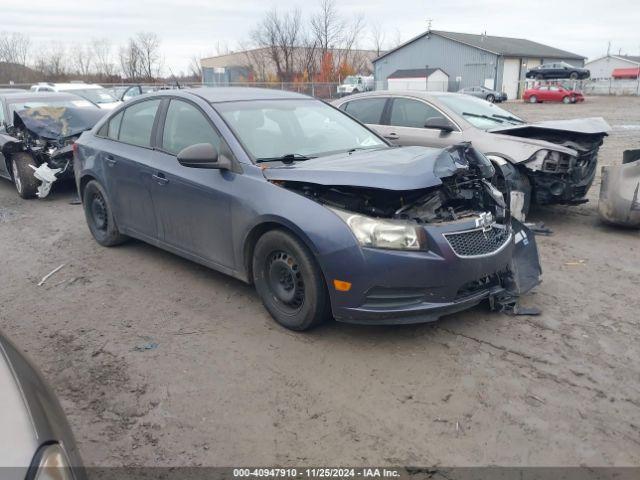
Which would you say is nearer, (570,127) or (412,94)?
(570,127)

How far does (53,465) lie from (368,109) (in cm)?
730

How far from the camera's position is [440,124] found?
693cm

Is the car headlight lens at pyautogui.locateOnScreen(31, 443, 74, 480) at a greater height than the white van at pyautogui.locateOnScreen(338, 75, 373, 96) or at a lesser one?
lesser

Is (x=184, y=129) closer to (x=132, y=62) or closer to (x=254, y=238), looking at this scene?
(x=254, y=238)

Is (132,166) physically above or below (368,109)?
below

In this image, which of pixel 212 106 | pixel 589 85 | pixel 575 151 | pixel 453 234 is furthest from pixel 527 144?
pixel 589 85

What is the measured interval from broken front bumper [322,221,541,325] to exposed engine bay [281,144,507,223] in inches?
10.4

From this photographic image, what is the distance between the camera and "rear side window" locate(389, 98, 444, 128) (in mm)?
7512

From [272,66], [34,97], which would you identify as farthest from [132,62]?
[34,97]

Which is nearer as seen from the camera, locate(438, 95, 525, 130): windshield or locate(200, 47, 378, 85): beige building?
locate(438, 95, 525, 130): windshield

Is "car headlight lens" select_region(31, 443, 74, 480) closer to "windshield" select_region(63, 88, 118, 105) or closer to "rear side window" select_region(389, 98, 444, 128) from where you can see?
"rear side window" select_region(389, 98, 444, 128)

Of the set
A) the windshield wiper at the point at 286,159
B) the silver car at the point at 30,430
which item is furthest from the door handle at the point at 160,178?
the silver car at the point at 30,430

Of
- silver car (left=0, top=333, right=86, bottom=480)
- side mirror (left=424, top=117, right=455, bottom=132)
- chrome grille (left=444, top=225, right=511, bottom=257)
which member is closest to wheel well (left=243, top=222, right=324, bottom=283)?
chrome grille (left=444, top=225, right=511, bottom=257)

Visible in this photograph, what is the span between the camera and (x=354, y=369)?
3.55m
